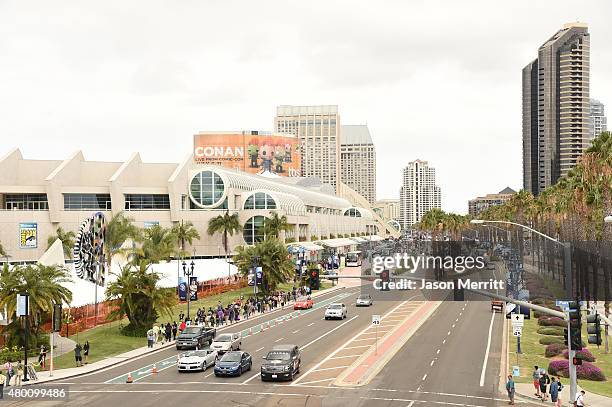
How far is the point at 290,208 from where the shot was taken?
445 feet

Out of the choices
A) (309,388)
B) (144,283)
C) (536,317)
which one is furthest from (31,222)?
(309,388)

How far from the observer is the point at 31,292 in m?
43.0

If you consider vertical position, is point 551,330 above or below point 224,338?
below

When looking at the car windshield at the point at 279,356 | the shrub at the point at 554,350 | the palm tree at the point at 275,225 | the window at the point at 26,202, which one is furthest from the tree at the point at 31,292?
the window at the point at 26,202

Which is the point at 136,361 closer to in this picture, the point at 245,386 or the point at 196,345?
the point at 196,345

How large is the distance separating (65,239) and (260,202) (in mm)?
34675

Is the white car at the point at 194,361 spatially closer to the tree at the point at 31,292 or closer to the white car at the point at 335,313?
the tree at the point at 31,292

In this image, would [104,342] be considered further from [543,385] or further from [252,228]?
[252,228]

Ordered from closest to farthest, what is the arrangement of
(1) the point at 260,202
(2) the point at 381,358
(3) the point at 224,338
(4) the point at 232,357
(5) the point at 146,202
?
(4) the point at 232,357
(2) the point at 381,358
(3) the point at 224,338
(5) the point at 146,202
(1) the point at 260,202

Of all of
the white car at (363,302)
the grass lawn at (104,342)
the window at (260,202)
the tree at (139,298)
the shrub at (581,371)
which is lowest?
the white car at (363,302)

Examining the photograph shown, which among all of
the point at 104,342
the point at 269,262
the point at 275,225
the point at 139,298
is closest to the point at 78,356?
the point at 104,342

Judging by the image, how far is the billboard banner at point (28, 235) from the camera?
4250 inches

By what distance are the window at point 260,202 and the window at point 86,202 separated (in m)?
23.9

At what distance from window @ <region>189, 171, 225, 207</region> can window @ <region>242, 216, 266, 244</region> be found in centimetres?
663
